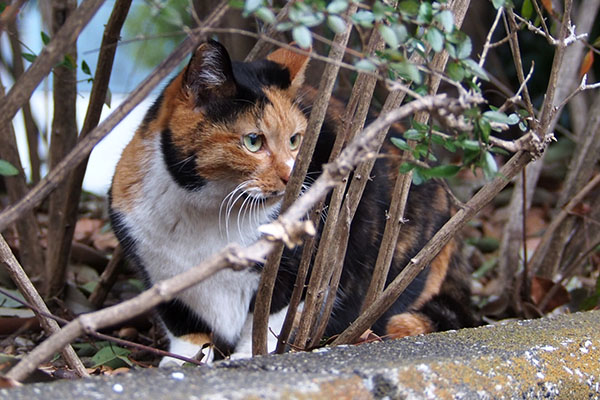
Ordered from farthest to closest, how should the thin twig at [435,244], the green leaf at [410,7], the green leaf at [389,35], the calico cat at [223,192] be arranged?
the calico cat at [223,192] → the thin twig at [435,244] → the green leaf at [410,7] → the green leaf at [389,35]

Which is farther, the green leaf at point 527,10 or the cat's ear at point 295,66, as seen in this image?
the cat's ear at point 295,66

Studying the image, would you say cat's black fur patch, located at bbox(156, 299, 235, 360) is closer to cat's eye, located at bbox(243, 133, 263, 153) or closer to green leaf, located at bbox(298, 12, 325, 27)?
cat's eye, located at bbox(243, 133, 263, 153)

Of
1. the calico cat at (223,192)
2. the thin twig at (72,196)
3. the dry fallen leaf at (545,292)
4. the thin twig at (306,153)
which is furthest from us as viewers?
the dry fallen leaf at (545,292)

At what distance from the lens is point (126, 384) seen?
53.8 inches

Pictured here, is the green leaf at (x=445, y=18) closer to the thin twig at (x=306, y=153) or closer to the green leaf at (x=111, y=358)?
the thin twig at (x=306, y=153)

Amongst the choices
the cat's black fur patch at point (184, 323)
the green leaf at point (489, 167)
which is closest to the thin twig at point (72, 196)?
the cat's black fur patch at point (184, 323)

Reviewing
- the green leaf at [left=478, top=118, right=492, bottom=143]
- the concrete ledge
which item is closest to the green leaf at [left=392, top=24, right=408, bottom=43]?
the green leaf at [left=478, top=118, right=492, bottom=143]

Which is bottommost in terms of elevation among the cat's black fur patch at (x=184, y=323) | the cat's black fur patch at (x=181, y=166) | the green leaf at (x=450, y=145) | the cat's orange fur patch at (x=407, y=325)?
the cat's black fur patch at (x=184, y=323)

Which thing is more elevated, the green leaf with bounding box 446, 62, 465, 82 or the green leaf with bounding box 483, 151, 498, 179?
the green leaf with bounding box 446, 62, 465, 82

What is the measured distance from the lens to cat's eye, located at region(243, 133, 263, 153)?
2.32m

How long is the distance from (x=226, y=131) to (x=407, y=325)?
100cm

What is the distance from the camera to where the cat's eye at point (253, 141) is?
2316 mm

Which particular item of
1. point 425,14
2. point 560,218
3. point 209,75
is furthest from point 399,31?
point 560,218

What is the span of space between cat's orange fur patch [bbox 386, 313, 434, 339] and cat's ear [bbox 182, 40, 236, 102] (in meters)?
1.04
